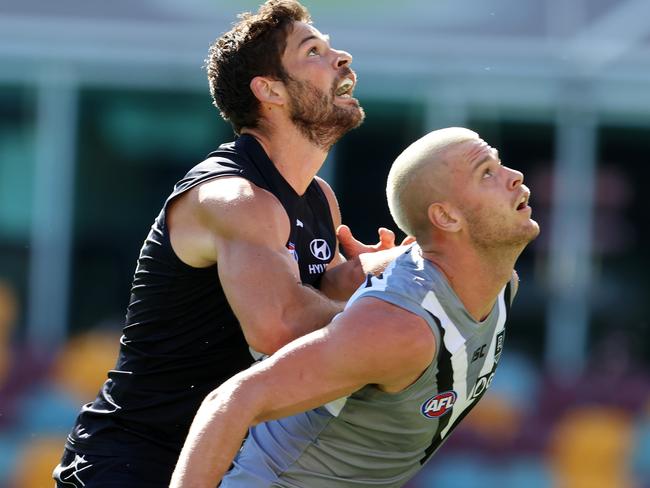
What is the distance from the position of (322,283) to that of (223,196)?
585 millimetres

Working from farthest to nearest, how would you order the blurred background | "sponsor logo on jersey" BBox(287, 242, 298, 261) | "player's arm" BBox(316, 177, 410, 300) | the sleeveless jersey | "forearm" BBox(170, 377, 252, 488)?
1. the blurred background
2. "player's arm" BBox(316, 177, 410, 300)
3. "sponsor logo on jersey" BBox(287, 242, 298, 261)
4. the sleeveless jersey
5. "forearm" BBox(170, 377, 252, 488)

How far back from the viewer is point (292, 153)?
14.8 ft

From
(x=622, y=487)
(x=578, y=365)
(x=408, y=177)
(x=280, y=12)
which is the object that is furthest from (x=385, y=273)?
(x=578, y=365)

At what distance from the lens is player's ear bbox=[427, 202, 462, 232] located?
3834 mm

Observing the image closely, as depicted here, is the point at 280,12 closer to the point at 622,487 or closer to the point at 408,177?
the point at 408,177

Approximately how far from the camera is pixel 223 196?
4.07 m

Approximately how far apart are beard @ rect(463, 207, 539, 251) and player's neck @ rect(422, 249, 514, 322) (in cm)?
5

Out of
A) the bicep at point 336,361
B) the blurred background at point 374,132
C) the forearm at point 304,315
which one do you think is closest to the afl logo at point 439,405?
the bicep at point 336,361

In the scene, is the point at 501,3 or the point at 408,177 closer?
the point at 408,177

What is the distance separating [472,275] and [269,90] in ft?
3.73

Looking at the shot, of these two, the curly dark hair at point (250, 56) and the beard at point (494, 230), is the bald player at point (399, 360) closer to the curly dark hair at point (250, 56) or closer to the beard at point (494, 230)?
the beard at point (494, 230)

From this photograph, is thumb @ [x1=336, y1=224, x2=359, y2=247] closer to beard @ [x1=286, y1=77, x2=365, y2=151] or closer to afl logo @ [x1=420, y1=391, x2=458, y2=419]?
beard @ [x1=286, y1=77, x2=365, y2=151]

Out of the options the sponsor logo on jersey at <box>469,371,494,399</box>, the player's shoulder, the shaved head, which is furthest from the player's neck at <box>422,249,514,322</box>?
the player's shoulder

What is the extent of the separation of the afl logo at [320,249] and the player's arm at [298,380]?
90cm
